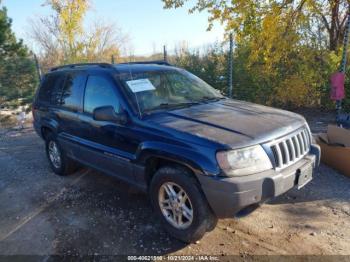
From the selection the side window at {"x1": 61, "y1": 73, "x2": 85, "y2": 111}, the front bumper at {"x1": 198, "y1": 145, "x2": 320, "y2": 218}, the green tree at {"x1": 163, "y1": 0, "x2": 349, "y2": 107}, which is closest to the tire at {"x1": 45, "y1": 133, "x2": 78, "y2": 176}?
the side window at {"x1": 61, "y1": 73, "x2": 85, "y2": 111}

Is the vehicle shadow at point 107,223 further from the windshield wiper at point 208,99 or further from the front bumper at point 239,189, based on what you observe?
the windshield wiper at point 208,99

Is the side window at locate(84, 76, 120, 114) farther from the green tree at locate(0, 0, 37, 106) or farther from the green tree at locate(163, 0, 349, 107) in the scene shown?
the green tree at locate(0, 0, 37, 106)

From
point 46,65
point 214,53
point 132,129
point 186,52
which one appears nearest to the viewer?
point 132,129

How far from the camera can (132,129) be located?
3607mm

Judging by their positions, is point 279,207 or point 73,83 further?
point 73,83

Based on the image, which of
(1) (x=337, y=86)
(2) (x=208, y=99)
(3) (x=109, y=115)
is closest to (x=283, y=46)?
(1) (x=337, y=86)

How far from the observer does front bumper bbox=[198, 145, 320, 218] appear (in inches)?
112

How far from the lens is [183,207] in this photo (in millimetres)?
3293

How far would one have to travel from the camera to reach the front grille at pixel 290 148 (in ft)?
10.3

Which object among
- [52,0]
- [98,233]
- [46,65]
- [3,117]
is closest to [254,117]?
[98,233]

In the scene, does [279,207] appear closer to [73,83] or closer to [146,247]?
[146,247]

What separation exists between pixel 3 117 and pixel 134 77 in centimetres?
981

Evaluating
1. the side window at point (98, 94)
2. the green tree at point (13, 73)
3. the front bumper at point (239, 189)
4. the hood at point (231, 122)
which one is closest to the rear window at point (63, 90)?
the side window at point (98, 94)

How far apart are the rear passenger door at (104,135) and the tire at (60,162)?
83cm
